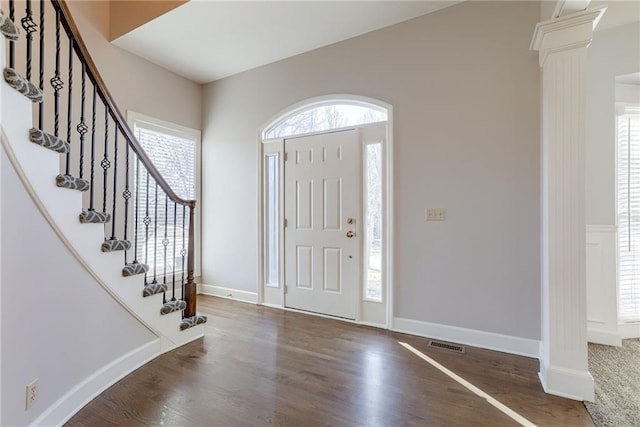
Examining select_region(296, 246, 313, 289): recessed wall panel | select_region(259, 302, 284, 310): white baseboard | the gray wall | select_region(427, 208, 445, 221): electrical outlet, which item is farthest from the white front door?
select_region(427, 208, 445, 221): electrical outlet

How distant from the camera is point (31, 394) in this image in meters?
1.54

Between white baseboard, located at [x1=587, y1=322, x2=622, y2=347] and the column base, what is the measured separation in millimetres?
1186

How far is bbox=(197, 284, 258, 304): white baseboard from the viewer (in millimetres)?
4094

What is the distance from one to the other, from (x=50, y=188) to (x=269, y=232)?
98.5 inches

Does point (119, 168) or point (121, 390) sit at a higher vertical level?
point (119, 168)

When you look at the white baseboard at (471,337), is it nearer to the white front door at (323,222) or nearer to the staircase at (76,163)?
the white front door at (323,222)

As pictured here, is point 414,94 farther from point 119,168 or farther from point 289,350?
point 119,168

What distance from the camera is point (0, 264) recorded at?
139 centimetres

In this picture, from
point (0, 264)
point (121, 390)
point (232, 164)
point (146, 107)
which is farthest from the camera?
point (232, 164)

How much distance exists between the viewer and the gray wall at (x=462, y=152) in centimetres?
259

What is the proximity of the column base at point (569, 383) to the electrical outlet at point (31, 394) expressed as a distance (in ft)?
9.90

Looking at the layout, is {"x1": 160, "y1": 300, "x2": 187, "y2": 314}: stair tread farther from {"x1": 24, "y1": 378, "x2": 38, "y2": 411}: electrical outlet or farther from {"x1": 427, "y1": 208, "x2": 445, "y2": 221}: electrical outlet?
{"x1": 427, "y1": 208, "x2": 445, "y2": 221}: electrical outlet

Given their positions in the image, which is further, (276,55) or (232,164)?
(232,164)

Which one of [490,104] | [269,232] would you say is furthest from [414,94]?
[269,232]
